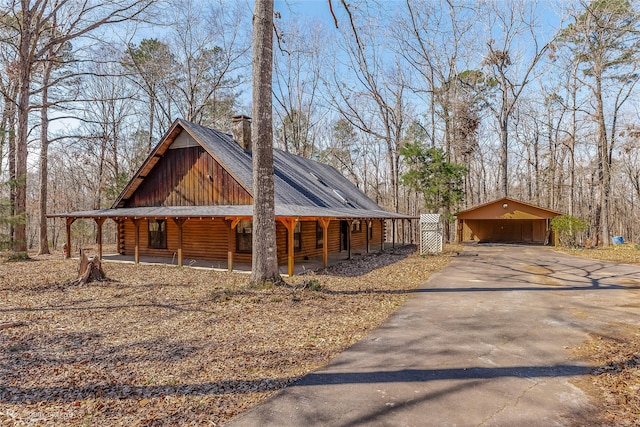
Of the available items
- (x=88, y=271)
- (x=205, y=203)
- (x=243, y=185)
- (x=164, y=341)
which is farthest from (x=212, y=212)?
(x=164, y=341)

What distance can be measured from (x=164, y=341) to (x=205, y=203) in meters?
9.02

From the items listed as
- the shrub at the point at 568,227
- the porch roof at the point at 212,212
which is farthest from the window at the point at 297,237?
the shrub at the point at 568,227

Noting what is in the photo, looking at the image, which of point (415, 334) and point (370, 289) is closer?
point (415, 334)

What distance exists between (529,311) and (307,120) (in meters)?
27.3

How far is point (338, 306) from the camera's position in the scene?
7359 millimetres

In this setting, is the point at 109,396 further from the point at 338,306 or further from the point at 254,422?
the point at 338,306

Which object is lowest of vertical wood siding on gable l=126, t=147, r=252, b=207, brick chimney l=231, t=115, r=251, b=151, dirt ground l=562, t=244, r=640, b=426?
dirt ground l=562, t=244, r=640, b=426

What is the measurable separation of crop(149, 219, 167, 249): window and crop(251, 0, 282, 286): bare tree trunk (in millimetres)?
9137

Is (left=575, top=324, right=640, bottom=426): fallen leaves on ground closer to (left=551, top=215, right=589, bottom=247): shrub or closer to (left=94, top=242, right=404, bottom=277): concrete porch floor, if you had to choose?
(left=94, top=242, right=404, bottom=277): concrete porch floor

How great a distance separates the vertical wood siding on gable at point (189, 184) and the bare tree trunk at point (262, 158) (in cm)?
468

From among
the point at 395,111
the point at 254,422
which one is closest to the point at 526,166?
the point at 395,111

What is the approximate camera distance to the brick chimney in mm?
15945

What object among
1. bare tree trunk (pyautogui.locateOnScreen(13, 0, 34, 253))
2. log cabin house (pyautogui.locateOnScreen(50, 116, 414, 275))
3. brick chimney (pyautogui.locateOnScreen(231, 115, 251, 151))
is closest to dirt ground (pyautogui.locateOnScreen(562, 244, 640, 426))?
log cabin house (pyautogui.locateOnScreen(50, 116, 414, 275))

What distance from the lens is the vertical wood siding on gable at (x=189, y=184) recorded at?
43.7 ft
